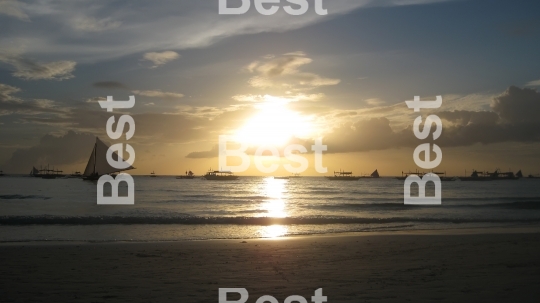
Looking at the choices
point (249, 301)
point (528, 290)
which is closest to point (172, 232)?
point (249, 301)

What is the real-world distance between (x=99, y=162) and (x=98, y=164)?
981mm

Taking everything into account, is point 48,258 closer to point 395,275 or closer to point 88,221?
point 395,275

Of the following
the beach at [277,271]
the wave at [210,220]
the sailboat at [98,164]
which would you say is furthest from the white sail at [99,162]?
the beach at [277,271]

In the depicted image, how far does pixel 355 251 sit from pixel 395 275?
173 inches

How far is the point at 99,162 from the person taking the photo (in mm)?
111438

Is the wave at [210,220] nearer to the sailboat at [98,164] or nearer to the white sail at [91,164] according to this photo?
the sailboat at [98,164]

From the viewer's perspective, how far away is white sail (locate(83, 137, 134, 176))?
4232 inches

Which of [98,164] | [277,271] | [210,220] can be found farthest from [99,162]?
[277,271]

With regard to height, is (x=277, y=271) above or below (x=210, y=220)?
above

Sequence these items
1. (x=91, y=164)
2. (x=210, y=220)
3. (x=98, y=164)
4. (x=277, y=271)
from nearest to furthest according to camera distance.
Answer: (x=277, y=271), (x=210, y=220), (x=91, y=164), (x=98, y=164)

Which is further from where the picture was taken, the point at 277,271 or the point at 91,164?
the point at 91,164

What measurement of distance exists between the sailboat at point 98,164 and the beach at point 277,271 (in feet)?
316

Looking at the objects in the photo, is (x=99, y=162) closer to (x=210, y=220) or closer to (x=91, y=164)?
(x=91, y=164)

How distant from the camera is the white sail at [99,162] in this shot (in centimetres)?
10750
